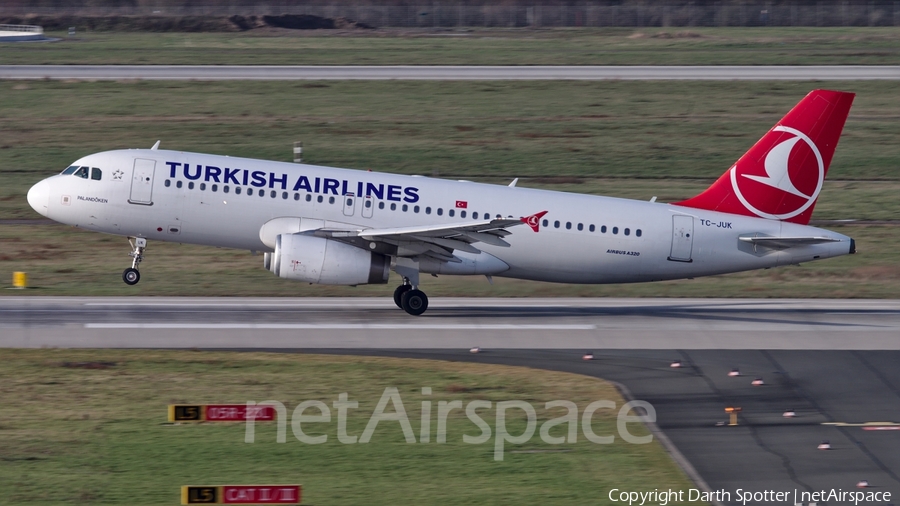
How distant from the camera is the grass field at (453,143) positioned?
37.0 meters

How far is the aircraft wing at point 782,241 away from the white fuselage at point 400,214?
192 mm

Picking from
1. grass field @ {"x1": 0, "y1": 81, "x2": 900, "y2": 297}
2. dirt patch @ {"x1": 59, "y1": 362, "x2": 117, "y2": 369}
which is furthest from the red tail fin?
dirt patch @ {"x1": 59, "y1": 362, "x2": 117, "y2": 369}

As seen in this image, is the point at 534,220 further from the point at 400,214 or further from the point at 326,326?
the point at 326,326

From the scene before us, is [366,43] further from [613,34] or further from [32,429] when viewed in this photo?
[32,429]

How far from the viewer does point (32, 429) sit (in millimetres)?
19422

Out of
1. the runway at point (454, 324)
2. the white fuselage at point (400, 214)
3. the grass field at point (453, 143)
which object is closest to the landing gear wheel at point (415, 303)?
the runway at point (454, 324)

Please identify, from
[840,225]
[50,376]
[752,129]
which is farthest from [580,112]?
[50,376]

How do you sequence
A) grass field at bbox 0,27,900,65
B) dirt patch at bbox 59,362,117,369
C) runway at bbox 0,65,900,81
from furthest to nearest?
grass field at bbox 0,27,900,65, runway at bbox 0,65,900,81, dirt patch at bbox 59,362,117,369

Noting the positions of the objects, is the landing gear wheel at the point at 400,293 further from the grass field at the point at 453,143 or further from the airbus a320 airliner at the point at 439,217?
the grass field at the point at 453,143

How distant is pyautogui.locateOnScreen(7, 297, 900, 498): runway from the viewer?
1919 cm

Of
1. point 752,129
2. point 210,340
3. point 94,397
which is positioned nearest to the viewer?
point 94,397

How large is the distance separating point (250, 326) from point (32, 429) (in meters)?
10.0

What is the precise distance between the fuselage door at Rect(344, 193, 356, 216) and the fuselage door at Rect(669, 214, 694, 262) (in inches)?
362

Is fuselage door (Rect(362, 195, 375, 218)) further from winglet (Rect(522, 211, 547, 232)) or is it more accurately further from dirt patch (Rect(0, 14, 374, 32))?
dirt patch (Rect(0, 14, 374, 32))
